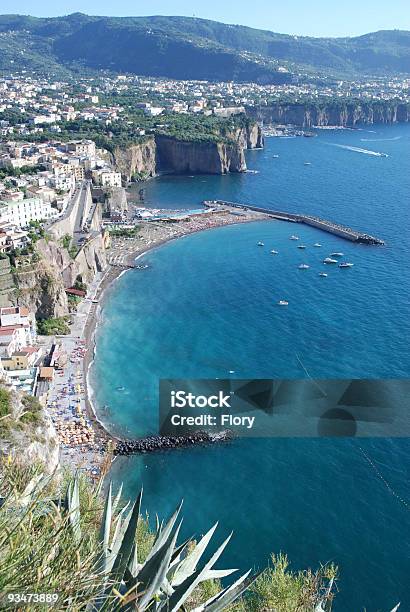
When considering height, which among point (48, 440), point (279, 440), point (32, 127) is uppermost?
point (32, 127)

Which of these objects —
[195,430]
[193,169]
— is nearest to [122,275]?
[195,430]

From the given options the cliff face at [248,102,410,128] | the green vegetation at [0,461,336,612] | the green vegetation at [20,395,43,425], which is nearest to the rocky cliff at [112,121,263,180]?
the cliff face at [248,102,410,128]

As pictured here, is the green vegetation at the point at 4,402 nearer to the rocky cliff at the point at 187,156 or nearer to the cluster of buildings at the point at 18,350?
the cluster of buildings at the point at 18,350

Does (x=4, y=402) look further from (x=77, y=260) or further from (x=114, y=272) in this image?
(x=114, y=272)

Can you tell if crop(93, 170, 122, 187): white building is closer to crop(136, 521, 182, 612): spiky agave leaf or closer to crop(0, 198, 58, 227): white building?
crop(0, 198, 58, 227): white building

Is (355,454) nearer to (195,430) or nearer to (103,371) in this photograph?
(195,430)

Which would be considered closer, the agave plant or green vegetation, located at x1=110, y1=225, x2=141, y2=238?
the agave plant
